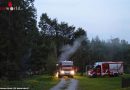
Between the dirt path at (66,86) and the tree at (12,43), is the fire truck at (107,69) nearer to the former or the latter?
the tree at (12,43)

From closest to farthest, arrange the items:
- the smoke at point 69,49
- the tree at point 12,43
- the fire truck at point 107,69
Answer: the tree at point 12,43, the fire truck at point 107,69, the smoke at point 69,49

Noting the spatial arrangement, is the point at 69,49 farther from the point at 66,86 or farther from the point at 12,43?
the point at 66,86

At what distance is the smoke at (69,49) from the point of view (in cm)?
14571

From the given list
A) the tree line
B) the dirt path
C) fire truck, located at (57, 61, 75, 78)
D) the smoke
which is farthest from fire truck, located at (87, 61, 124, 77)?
the smoke

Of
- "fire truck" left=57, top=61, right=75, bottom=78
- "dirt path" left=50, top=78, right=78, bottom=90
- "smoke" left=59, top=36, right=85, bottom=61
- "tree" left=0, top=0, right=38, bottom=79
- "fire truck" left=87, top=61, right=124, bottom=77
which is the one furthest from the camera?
"smoke" left=59, top=36, right=85, bottom=61

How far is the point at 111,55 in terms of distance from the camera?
495ft

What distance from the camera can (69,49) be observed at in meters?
154

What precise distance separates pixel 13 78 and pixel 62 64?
80.6ft

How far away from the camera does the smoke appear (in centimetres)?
14571

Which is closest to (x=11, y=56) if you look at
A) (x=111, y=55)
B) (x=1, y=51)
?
(x=1, y=51)

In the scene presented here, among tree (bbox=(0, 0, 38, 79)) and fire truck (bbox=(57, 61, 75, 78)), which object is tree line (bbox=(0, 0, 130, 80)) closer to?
tree (bbox=(0, 0, 38, 79))

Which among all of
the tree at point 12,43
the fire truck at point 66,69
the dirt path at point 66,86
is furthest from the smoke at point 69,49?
the dirt path at point 66,86

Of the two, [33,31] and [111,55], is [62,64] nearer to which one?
[33,31]

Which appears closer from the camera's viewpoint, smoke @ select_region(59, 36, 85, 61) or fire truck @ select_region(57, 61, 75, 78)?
fire truck @ select_region(57, 61, 75, 78)
